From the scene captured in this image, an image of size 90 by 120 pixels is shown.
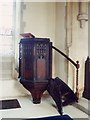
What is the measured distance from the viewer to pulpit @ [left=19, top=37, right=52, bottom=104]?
3632mm

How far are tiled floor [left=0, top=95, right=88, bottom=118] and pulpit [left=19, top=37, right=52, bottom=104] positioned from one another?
0.19m

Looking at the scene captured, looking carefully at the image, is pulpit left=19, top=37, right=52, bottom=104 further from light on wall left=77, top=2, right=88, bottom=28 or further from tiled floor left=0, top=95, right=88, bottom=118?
light on wall left=77, top=2, right=88, bottom=28

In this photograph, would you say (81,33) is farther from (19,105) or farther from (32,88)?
(19,105)

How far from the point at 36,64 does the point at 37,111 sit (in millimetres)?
802

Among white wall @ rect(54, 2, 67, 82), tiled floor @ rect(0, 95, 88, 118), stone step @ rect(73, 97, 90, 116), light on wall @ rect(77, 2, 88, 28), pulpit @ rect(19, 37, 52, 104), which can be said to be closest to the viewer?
tiled floor @ rect(0, 95, 88, 118)

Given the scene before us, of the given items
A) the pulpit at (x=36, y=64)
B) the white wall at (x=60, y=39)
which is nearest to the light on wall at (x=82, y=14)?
the white wall at (x=60, y=39)

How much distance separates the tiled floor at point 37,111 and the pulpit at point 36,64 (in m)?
0.19

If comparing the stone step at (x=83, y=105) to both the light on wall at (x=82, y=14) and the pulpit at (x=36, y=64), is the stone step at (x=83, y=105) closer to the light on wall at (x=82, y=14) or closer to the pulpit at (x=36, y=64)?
the pulpit at (x=36, y=64)

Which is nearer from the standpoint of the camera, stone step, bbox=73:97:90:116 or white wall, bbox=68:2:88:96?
stone step, bbox=73:97:90:116

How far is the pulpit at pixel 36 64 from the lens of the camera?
3632mm

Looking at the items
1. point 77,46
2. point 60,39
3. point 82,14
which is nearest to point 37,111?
point 77,46

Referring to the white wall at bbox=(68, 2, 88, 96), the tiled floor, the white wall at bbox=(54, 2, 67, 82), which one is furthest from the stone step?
Answer: the white wall at bbox=(54, 2, 67, 82)

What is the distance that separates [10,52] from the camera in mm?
4324

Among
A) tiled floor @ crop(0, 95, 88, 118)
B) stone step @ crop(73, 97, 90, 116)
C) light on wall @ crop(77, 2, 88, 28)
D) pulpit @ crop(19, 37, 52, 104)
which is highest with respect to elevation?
light on wall @ crop(77, 2, 88, 28)
